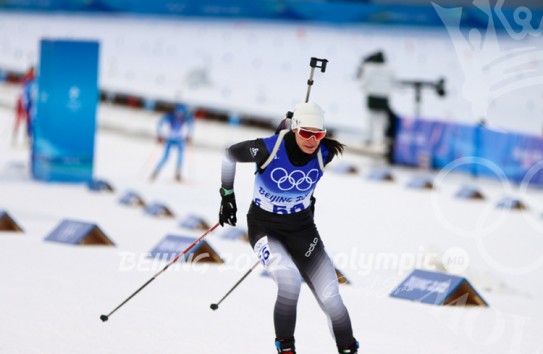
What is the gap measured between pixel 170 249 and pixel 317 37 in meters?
24.8

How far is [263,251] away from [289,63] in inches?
1162

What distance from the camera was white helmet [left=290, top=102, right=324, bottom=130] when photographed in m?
6.70

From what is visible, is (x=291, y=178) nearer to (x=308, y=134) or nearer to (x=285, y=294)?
(x=308, y=134)

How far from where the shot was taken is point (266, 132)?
3009 centimetres

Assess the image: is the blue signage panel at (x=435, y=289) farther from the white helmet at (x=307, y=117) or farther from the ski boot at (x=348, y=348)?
the white helmet at (x=307, y=117)

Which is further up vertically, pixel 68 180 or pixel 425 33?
pixel 425 33

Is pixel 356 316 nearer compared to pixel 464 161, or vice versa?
pixel 356 316

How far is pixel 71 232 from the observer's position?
492 inches

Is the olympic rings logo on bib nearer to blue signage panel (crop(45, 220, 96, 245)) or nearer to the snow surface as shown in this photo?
the snow surface

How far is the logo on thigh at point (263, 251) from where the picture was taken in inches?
267

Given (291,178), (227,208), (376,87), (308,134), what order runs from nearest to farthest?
(308,134) → (291,178) → (227,208) → (376,87)

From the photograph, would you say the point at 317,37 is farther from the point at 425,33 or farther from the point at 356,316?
the point at 356,316

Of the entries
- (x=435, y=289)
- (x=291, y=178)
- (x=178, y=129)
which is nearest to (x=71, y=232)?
(x=435, y=289)

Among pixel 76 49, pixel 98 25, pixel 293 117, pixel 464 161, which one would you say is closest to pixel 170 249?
pixel 293 117
